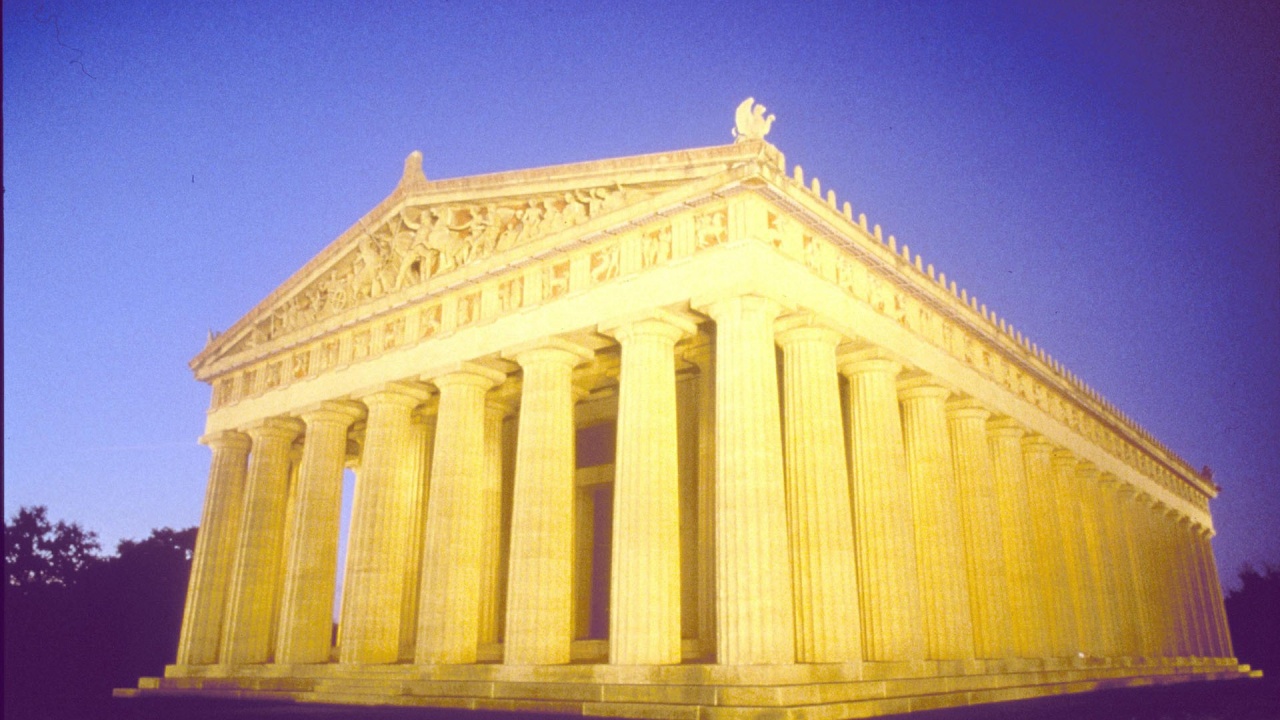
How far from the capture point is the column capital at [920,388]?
26969 millimetres

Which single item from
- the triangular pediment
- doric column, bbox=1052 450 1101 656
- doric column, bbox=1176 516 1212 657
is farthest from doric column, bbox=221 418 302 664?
doric column, bbox=1176 516 1212 657

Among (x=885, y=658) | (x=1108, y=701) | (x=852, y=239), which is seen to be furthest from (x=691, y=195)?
(x=1108, y=701)

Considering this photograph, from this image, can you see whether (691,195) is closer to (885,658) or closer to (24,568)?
(885,658)

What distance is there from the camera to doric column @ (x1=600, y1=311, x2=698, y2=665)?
20.0 m

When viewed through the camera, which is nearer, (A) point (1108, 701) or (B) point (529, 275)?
(A) point (1108, 701)

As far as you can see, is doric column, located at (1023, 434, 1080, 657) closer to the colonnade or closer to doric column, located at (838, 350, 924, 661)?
the colonnade

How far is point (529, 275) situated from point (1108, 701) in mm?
17627

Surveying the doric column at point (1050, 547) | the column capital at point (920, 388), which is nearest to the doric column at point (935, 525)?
the column capital at point (920, 388)

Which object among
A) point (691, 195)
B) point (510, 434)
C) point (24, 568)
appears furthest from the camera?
point (24, 568)

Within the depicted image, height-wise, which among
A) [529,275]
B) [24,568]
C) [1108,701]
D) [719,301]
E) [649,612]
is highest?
[529,275]

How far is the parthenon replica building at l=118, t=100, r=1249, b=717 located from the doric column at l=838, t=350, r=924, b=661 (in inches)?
2.9

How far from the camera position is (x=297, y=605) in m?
28.5

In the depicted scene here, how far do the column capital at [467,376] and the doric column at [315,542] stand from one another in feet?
17.9

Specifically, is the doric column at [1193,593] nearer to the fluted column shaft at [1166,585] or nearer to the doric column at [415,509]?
the fluted column shaft at [1166,585]
